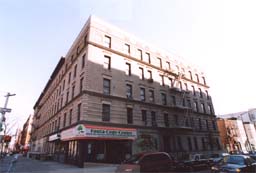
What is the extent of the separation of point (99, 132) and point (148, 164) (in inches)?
332

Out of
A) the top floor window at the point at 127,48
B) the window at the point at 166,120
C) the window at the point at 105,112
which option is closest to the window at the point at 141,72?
the top floor window at the point at 127,48

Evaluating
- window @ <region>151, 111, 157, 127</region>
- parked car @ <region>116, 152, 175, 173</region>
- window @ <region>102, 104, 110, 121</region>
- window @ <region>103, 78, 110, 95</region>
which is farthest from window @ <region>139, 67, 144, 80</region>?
parked car @ <region>116, 152, 175, 173</region>

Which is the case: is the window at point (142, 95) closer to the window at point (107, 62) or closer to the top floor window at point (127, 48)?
the top floor window at point (127, 48)

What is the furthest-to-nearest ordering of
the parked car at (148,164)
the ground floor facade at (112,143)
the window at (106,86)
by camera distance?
the window at (106,86), the ground floor facade at (112,143), the parked car at (148,164)

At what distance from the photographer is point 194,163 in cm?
1789

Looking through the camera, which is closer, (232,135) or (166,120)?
(166,120)

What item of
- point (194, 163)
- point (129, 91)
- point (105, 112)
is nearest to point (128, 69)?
point (129, 91)

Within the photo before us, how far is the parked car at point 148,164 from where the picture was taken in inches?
459

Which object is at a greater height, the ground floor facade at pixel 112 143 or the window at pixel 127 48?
the window at pixel 127 48

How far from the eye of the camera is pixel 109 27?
26531 mm

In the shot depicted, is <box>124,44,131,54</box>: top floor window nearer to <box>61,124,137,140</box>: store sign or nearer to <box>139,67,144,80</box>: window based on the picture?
<box>139,67,144,80</box>: window

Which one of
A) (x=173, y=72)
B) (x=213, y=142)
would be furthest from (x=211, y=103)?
(x=173, y=72)

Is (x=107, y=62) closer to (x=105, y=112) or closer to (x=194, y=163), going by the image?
(x=105, y=112)

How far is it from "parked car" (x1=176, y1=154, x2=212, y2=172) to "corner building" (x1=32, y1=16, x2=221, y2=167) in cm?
175
